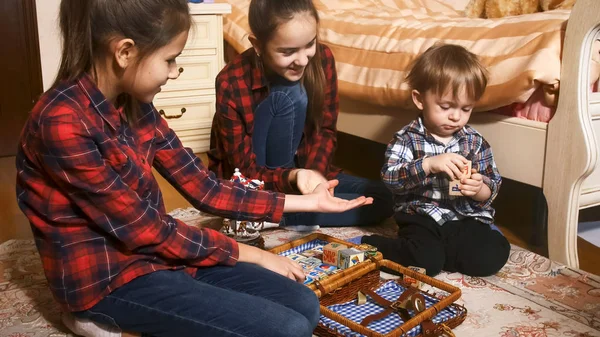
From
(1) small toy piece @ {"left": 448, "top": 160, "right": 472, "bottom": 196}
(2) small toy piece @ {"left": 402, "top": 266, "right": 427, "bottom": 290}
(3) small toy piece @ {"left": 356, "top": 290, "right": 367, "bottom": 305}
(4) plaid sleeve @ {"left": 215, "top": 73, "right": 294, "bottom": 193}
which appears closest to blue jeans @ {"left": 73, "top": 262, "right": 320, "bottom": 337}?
(3) small toy piece @ {"left": 356, "top": 290, "right": 367, "bottom": 305}

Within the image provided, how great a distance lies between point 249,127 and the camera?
1907 mm

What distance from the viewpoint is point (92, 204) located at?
110 cm

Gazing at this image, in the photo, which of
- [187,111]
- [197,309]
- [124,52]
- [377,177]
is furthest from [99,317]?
[187,111]

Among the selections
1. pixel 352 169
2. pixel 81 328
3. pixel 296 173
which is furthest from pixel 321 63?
pixel 81 328

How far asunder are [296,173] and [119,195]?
742mm

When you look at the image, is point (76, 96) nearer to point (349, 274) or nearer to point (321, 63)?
point (349, 274)

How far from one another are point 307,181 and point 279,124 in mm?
301

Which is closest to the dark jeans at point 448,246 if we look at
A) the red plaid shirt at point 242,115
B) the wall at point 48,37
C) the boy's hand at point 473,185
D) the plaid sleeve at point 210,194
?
the boy's hand at point 473,185

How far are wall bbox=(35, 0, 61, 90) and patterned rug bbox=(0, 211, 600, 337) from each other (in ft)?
3.75

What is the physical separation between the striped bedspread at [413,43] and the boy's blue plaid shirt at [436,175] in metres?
0.15

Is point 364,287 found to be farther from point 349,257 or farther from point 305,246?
point 305,246

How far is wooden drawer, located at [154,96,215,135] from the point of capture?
2766 mm

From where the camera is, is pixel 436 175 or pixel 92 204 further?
pixel 436 175

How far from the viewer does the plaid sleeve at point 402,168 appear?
65.9 inches
